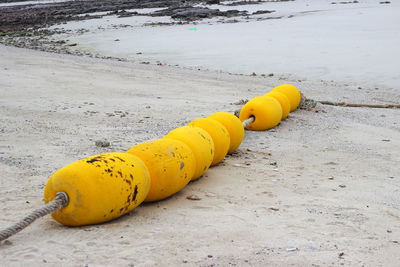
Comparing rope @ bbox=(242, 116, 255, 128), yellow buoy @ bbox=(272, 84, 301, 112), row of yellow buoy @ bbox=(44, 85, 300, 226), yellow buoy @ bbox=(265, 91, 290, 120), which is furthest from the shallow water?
row of yellow buoy @ bbox=(44, 85, 300, 226)

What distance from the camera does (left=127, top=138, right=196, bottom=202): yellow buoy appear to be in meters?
3.42

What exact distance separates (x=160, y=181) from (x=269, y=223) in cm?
86

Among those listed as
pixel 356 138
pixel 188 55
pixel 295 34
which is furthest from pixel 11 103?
pixel 295 34

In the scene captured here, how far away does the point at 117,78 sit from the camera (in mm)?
9711

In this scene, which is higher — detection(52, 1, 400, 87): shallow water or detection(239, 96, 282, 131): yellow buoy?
detection(52, 1, 400, 87): shallow water

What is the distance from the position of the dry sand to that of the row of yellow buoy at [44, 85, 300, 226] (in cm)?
11

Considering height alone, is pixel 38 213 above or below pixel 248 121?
above

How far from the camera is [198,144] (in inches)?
156

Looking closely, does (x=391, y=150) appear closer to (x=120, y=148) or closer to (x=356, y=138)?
(x=356, y=138)

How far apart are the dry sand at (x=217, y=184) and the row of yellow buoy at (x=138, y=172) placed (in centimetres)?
11

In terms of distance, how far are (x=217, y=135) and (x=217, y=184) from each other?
66 centimetres

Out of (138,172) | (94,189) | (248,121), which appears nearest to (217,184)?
(138,172)

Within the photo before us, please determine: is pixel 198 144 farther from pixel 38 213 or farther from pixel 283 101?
pixel 283 101

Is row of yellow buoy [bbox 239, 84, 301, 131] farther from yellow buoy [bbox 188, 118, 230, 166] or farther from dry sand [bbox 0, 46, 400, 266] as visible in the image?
yellow buoy [bbox 188, 118, 230, 166]
